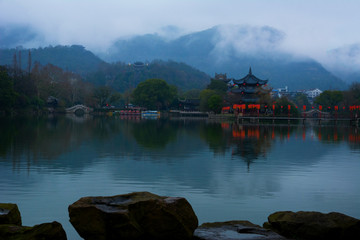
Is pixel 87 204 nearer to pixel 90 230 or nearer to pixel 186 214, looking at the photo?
pixel 90 230

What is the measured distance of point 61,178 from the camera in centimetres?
1435

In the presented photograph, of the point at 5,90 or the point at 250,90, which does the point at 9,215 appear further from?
the point at 250,90

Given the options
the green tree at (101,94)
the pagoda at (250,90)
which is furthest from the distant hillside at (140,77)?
the pagoda at (250,90)

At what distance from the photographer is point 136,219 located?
7.18 m

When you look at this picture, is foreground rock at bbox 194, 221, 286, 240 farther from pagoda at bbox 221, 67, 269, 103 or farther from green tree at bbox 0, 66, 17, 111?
green tree at bbox 0, 66, 17, 111

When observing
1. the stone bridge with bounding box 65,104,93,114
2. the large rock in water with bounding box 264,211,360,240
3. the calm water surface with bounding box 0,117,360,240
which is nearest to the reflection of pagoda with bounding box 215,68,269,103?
the stone bridge with bounding box 65,104,93,114

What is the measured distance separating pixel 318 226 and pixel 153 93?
4066 inches

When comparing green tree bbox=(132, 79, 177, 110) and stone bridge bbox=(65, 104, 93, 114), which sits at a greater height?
green tree bbox=(132, 79, 177, 110)

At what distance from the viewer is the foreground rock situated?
7.00 meters

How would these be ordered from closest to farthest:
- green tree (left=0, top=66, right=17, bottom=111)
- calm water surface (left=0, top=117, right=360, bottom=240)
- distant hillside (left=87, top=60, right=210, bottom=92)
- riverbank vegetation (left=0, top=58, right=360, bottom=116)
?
calm water surface (left=0, top=117, right=360, bottom=240) → green tree (left=0, top=66, right=17, bottom=111) → riverbank vegetation (left=0, top=58, right=360, bottom=116) → distant hillside (left=87, top=60, right=210, bottom=92)

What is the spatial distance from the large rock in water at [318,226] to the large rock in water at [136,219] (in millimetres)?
1668

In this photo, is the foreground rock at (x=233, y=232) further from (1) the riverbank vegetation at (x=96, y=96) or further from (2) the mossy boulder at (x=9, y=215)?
(1) the riverbank vegetation at (x=96, y=96)

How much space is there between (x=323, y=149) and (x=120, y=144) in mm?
12681

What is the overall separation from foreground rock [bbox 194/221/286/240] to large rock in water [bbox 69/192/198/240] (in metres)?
0.23
